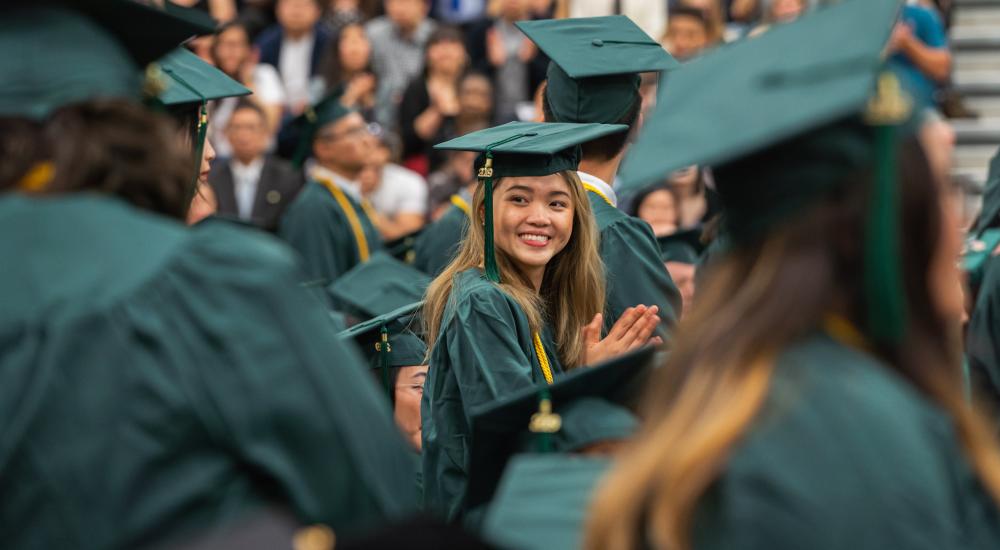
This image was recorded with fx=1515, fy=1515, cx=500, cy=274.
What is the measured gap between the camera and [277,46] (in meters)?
11.9

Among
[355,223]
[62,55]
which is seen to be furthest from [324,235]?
[62,55]

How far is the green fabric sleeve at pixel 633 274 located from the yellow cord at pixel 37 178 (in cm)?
326

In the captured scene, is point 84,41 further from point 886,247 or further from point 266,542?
point 886,247

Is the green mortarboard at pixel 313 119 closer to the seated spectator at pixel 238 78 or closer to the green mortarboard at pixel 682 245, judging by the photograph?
the seated spectator at pixel 238 78

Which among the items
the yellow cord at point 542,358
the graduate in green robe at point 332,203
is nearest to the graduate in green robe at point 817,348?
the yellow cord at point 542,358

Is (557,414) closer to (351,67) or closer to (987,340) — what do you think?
(987,340)

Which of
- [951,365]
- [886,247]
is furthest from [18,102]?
[951,365]

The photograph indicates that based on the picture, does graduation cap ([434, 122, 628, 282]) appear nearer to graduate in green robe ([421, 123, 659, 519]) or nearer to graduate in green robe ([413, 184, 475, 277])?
graduate in green robe ([421, 123, 659, 519])

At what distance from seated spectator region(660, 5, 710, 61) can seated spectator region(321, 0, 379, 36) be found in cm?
271

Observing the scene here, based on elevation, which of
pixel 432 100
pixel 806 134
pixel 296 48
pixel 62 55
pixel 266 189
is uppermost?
pixel 62 55

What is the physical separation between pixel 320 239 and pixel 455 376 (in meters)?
4.60

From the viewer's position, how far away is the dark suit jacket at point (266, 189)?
389 inches

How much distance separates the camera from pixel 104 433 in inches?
82.9

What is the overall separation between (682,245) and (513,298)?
2.87 meters
